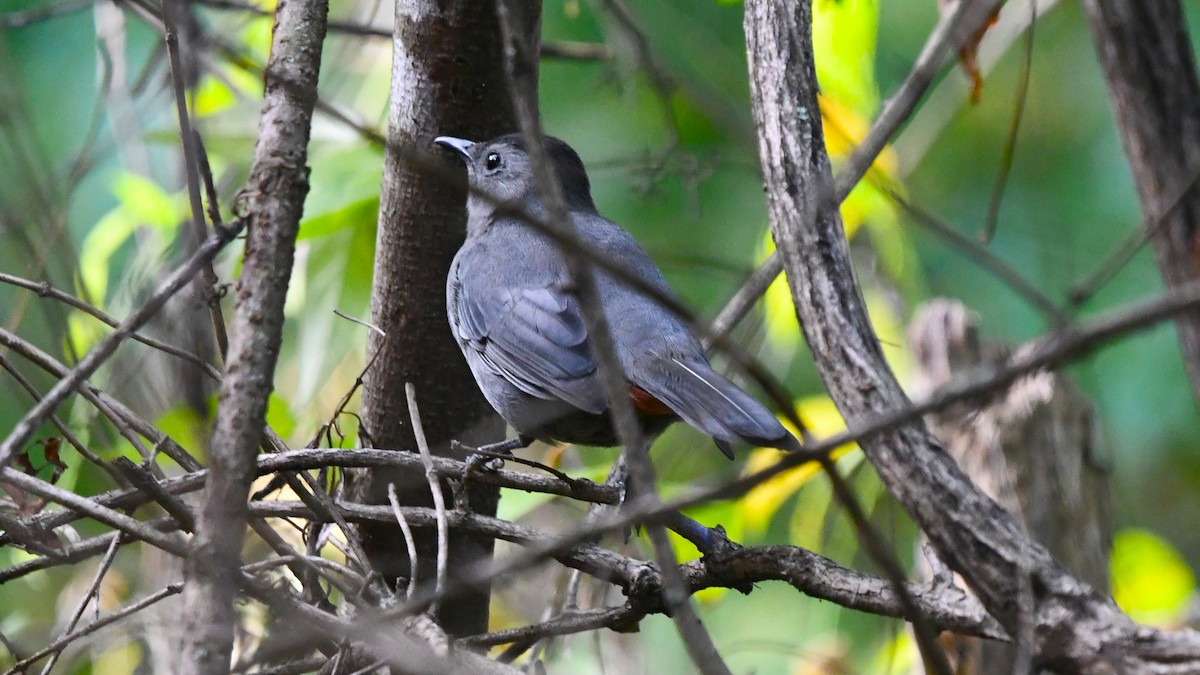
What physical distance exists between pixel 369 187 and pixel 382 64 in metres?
2.53

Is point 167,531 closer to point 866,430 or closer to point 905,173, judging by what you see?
point 866,430

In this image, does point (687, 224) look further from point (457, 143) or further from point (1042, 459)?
point (457, 143)

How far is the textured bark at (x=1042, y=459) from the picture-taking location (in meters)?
4.28

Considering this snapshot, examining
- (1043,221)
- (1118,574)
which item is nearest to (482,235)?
(1118,574)

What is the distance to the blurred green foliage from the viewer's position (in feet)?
11.6

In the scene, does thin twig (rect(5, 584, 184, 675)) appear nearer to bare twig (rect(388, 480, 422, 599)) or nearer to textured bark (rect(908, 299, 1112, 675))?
bare twig (rect(388, 480, 422, 599))

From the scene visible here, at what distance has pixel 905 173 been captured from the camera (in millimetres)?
5719

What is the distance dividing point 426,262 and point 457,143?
0.35 metres

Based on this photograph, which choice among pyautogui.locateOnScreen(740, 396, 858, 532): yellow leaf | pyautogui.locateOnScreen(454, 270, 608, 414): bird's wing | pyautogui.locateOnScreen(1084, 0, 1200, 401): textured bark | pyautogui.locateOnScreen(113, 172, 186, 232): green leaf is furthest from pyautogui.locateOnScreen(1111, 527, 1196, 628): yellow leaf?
pyautogui.locateOnScreen(113, 172, 186, 232): green leaf

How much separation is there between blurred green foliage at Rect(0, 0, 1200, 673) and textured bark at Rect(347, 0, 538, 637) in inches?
6.9

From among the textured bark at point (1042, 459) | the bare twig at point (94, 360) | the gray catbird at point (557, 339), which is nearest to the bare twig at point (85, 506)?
the bare twig at point (94, 360)

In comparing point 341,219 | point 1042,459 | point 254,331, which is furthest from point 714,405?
point 1042,459

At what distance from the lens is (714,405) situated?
2.62 m

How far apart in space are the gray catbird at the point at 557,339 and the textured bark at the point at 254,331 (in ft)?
2.57
